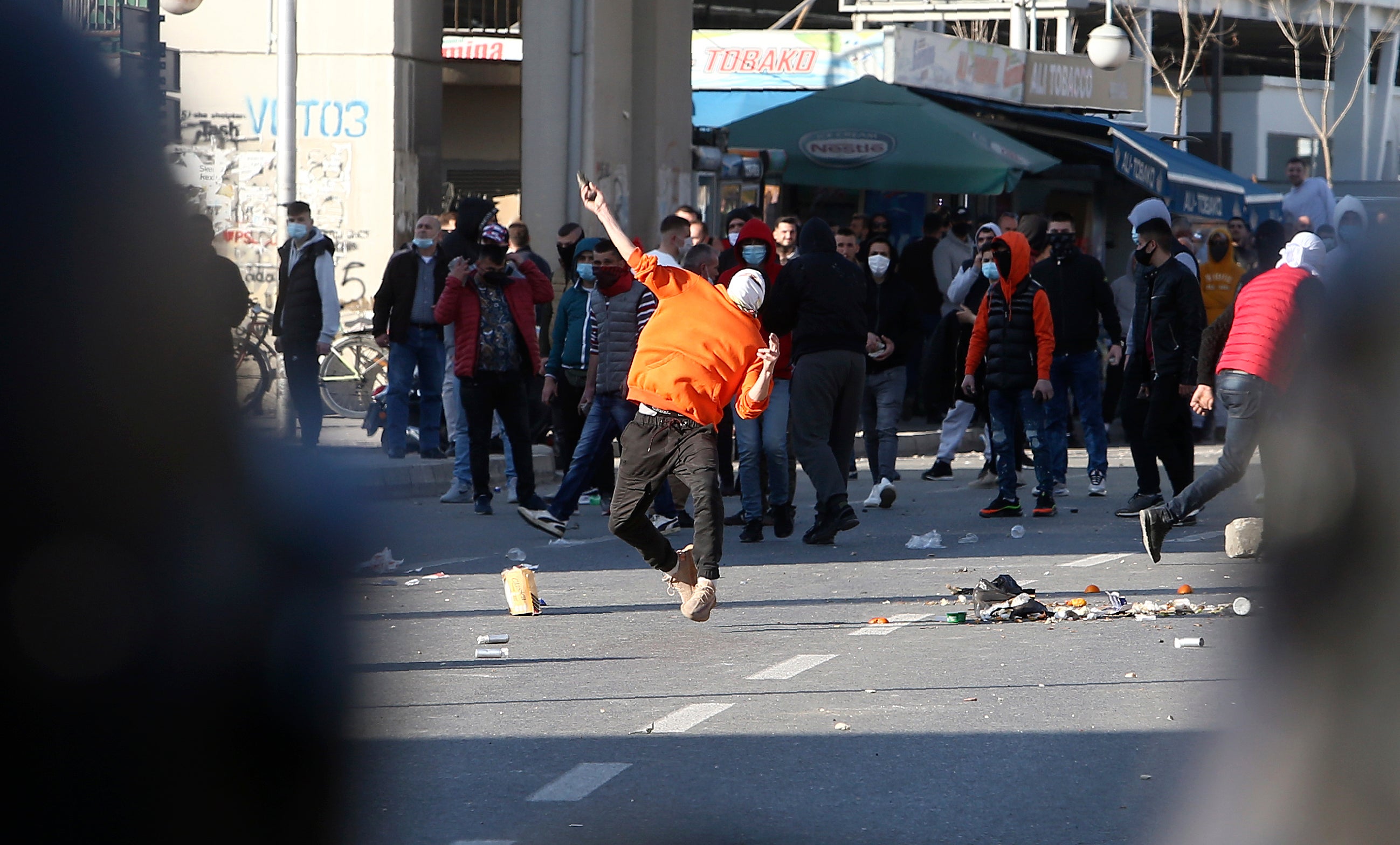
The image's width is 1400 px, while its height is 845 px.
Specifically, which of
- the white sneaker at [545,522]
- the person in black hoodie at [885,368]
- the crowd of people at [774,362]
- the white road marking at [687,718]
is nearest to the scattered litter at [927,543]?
the crowd of people at [774,362]

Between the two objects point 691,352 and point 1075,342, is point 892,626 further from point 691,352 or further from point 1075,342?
point 1075,342

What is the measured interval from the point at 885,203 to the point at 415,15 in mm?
7694

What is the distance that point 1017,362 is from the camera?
458 inches

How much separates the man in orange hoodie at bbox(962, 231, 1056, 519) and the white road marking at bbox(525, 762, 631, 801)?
267 inches

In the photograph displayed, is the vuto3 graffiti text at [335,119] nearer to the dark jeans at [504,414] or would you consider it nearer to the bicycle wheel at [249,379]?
the dark jeans at [504,414]

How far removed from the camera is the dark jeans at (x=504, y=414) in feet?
37.0

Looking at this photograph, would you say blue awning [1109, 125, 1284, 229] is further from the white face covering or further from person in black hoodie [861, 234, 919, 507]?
the white face covering

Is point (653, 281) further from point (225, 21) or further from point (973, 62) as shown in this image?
point (973, 62)

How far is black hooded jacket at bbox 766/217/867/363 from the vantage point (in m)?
10.4

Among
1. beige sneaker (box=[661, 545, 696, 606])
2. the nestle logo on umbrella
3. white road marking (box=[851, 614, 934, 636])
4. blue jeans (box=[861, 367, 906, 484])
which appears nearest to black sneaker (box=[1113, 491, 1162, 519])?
blue jeans (box=[861, 367, 906, 484])

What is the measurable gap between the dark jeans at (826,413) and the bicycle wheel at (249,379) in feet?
28.7

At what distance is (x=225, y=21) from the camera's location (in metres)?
3.12

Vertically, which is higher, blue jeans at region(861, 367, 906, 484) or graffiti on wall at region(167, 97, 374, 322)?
graffiti on wall at region(167, 97, 374, 322)

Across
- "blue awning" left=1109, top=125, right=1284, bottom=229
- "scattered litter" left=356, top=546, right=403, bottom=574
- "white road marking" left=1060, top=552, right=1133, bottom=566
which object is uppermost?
"blue awning" left=1109, top=125, right=1284, bottom=229
